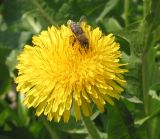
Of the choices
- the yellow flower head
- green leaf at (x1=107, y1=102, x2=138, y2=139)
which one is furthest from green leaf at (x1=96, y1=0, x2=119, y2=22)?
the yellow flower head

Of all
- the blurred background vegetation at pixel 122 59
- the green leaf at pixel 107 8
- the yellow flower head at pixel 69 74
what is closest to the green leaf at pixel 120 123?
the blurred background vegetation at pixel 122 59

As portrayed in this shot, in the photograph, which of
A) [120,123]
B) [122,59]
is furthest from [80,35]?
[120,123]

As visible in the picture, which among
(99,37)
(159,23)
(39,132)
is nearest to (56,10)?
(39,132)

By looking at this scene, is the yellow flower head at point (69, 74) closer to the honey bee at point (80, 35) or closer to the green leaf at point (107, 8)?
the honey bee at point (80, 35)

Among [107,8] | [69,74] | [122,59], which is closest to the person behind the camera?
[69,74]

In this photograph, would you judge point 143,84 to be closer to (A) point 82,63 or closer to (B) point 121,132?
(B) point 121,132

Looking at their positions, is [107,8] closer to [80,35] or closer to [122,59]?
[122,59]
